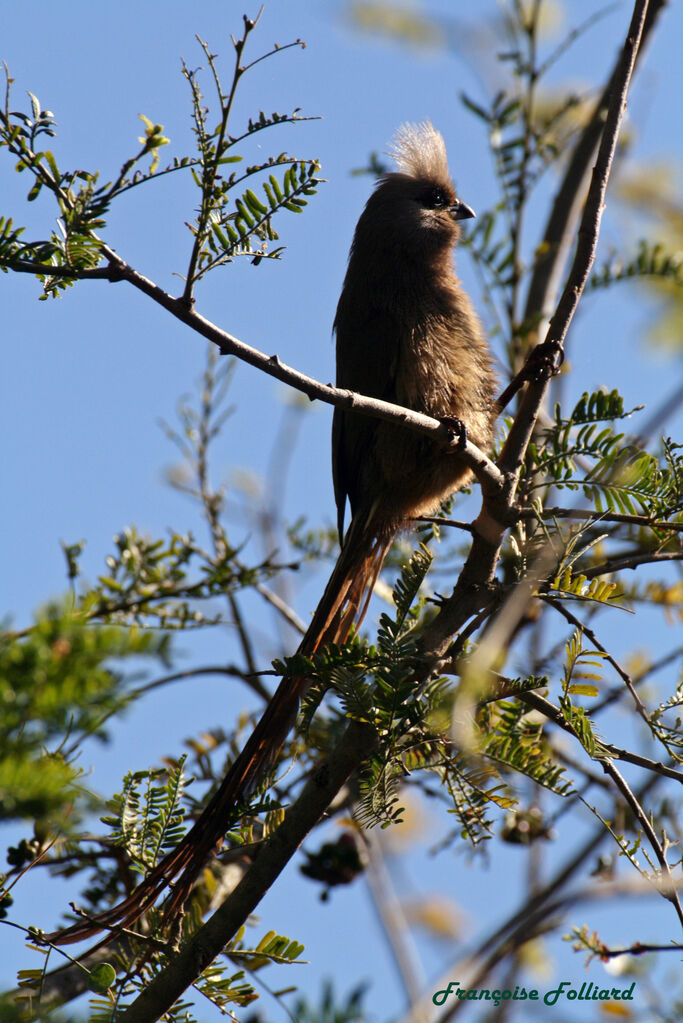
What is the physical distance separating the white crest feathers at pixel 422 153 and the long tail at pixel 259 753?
6.71ft

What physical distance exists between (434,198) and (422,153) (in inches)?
14.2

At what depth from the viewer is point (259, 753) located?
3.04 meters

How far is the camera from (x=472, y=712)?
264 centimetres

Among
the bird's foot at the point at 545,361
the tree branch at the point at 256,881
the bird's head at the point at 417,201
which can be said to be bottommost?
the tree branch at the point at 256,881

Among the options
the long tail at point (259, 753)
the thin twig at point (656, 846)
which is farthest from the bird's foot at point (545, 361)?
the thin twig at point (656, 846)

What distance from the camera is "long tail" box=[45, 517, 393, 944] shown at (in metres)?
2.64

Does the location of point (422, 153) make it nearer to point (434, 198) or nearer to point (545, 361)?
point (434, 198)

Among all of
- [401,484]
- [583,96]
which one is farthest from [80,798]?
[583,96]

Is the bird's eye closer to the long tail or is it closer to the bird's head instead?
the bird's head

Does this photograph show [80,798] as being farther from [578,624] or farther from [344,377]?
[344,377]

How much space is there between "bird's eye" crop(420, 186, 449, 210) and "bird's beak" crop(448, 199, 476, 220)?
0.16 ft

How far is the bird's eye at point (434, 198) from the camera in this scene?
4.77 meters

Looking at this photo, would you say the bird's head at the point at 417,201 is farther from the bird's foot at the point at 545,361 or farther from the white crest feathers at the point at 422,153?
the bird's foot at the point at 545,361

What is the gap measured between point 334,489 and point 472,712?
1.90 meters
